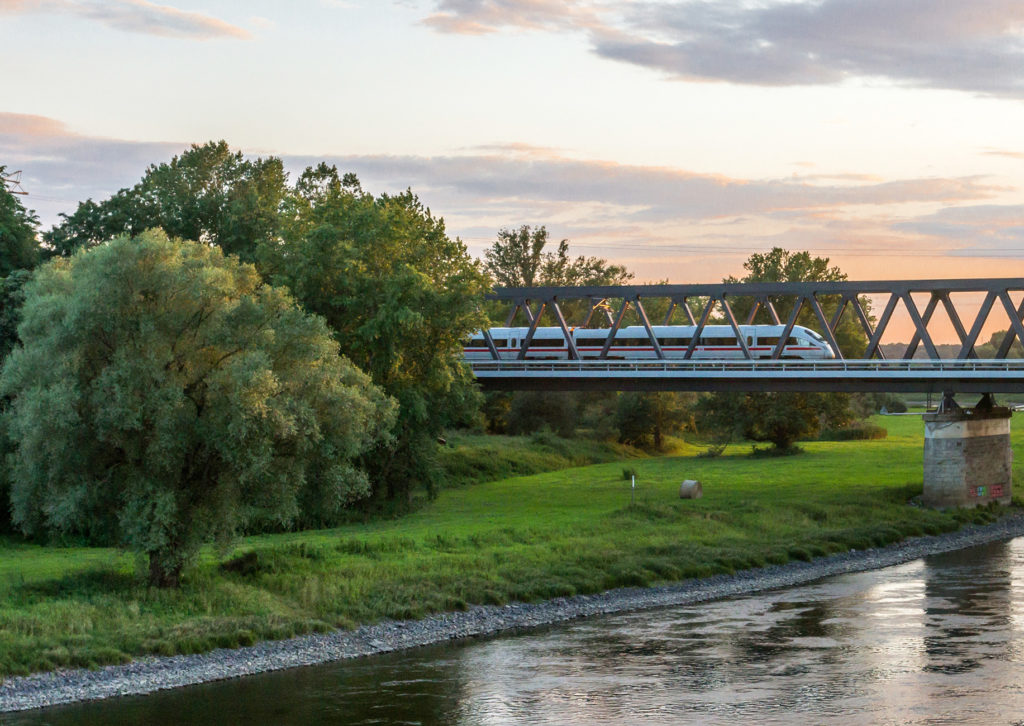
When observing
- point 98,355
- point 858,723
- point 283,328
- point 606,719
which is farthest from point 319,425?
point 858,723

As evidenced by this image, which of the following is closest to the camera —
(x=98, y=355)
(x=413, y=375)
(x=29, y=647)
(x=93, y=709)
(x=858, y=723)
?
(x=858, y=723)

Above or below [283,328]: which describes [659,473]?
below

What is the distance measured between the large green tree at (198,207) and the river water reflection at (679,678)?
139 feet

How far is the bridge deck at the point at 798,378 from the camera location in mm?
65562

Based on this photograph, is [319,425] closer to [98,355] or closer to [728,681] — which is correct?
[98,355]

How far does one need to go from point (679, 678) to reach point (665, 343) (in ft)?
202

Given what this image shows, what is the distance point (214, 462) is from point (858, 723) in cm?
1957

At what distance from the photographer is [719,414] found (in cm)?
10162

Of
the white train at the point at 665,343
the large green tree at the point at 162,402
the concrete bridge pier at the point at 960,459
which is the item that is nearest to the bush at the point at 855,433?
the white train at the point at 665,343

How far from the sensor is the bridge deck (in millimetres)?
65562

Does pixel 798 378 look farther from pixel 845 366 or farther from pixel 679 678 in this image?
pixel 679 678

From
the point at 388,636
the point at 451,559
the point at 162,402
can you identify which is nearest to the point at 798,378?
the point at 451,559

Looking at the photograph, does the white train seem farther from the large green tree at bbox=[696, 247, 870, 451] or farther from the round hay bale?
the round hay bale

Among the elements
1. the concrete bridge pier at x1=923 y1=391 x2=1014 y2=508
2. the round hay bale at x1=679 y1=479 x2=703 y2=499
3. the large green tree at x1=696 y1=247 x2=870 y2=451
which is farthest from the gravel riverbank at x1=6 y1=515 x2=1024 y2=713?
the large green tree at x1=696 y1=247 x2=870 y2=451
